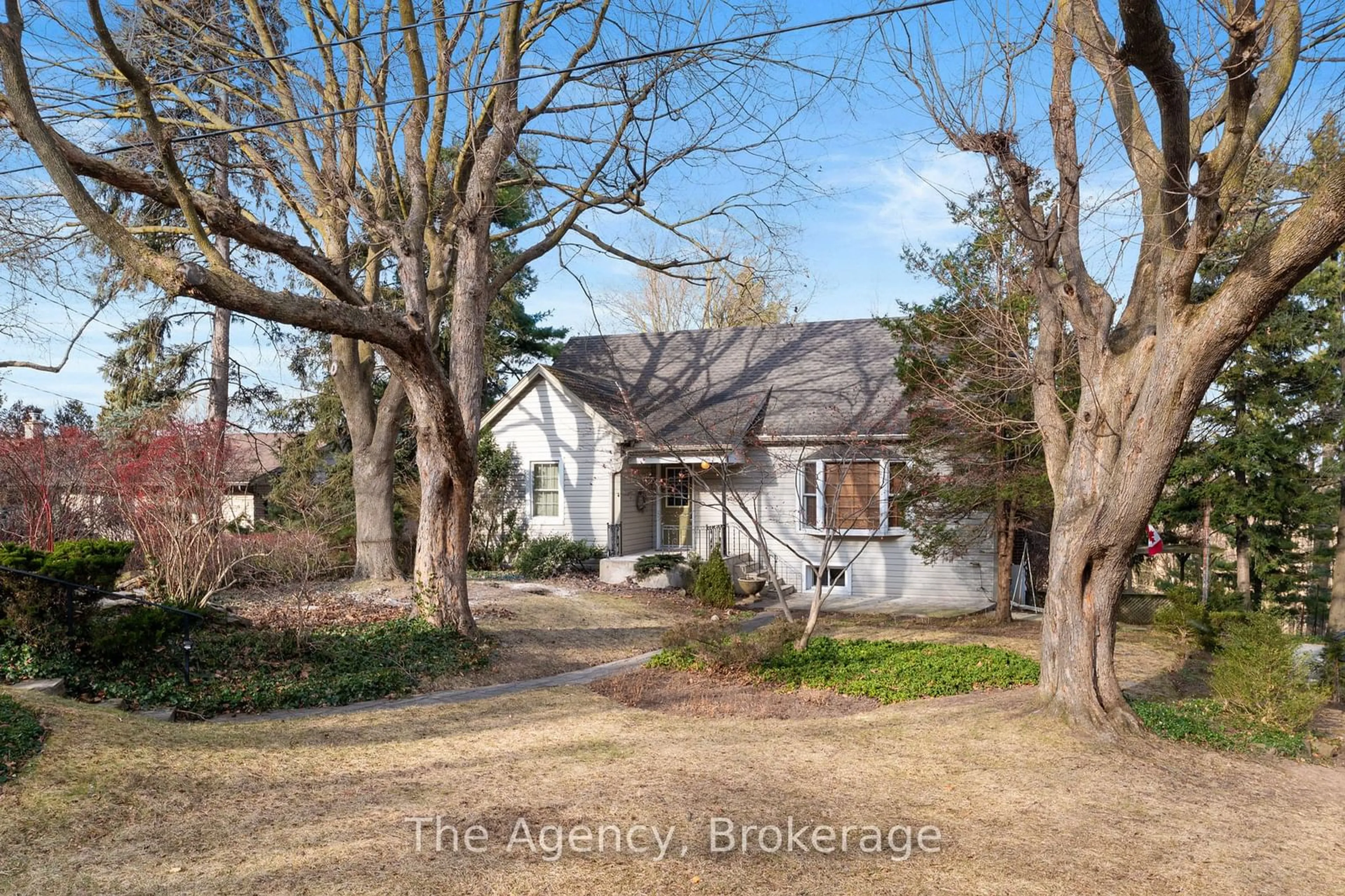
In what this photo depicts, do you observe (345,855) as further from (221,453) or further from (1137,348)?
(221,453)

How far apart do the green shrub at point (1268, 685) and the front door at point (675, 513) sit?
1282 cm

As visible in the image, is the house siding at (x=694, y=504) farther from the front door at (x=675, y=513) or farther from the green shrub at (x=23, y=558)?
the green shrub at (x=23, y=558)

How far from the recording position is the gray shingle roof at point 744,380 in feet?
62.5

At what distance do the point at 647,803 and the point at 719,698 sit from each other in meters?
3.67

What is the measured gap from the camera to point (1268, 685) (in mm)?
7930

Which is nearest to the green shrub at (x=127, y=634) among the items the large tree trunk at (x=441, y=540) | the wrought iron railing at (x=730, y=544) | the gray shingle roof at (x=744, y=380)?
the large tree trunk at (x=441, y=540)

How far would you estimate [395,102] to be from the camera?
877 cm

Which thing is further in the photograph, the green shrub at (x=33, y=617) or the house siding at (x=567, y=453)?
the house siding at (x=567, y=453)

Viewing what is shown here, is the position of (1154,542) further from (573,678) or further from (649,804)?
(649,804)

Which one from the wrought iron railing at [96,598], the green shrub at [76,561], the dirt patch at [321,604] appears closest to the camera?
the wrought iron railing at [96,598]

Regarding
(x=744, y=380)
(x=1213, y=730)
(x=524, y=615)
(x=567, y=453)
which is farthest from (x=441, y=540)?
(x=744, y=380)

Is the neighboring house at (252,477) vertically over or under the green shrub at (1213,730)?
over

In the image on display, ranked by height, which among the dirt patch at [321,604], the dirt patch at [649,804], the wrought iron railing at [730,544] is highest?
the wrought iron railing at [730,544]

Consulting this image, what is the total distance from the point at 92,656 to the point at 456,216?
727 centimetres
